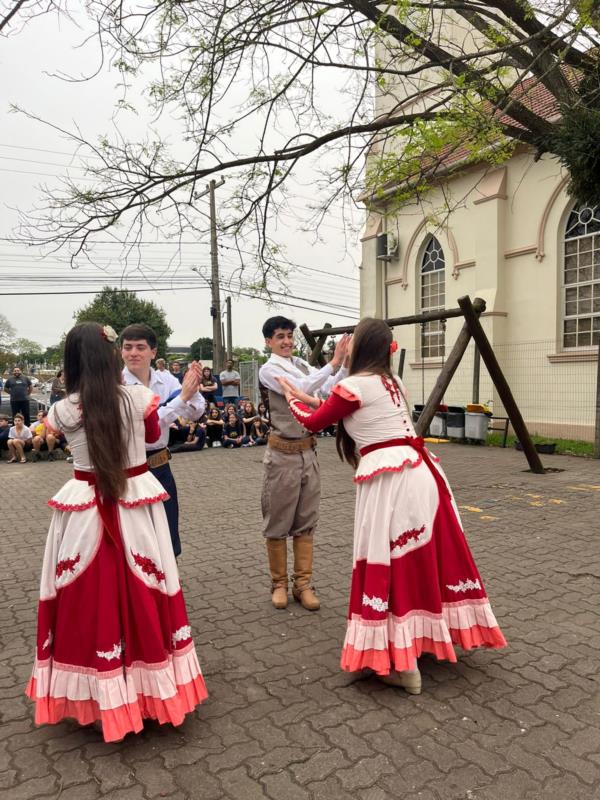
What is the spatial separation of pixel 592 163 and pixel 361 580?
6996 mm

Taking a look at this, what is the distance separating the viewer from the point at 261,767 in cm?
248

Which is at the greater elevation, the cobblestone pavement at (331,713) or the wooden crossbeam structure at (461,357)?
the wooden crossbeam structure at (461,357)

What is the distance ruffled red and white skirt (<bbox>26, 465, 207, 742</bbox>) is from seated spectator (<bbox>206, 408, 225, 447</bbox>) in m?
12.2

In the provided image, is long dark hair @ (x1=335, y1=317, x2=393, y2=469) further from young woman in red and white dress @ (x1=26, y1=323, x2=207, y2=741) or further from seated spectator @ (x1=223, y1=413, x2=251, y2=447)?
seated spectator @ (x1=223, y1=413, x2=251, y2=447)

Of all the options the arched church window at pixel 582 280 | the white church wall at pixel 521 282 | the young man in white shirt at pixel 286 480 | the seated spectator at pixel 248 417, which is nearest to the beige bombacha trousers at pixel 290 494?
the young man in white shirt at pixel 286 480

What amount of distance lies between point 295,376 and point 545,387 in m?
11.8

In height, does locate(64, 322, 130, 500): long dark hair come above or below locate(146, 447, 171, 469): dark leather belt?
above

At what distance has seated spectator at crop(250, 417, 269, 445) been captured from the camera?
595 inches

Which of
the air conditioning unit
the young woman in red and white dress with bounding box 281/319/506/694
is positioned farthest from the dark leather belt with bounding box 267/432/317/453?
the air conditioning unit

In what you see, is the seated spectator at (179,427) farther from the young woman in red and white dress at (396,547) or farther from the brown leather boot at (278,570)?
the brown leather boot at (278,570)

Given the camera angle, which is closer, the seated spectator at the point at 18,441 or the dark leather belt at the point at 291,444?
the dark leather belt at the point at 291,444

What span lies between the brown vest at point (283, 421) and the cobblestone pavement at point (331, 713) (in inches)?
48.2

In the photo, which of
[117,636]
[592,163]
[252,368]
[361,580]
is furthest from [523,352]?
[117,636]

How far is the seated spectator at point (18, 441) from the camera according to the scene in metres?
13.3
